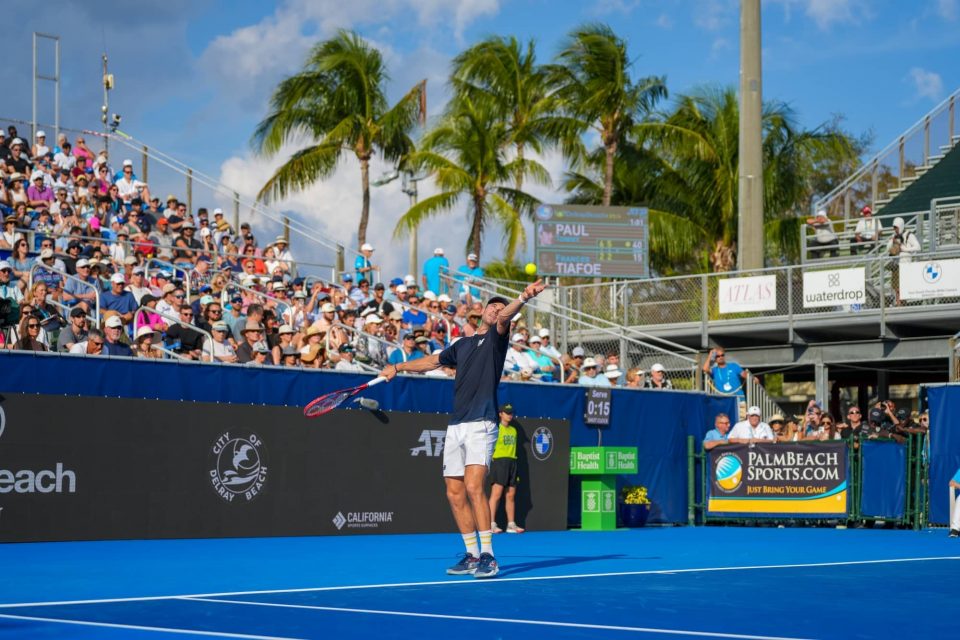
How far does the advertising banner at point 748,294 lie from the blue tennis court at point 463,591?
541 inches

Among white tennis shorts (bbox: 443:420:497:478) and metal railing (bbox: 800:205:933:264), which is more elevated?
metal railing (bbox: 800:205:933:264)

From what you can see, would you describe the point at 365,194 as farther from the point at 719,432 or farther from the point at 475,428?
the point at 475,428

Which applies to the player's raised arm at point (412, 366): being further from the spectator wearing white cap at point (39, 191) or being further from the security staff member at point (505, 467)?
the spectator wearing white cap at point (39, 191)

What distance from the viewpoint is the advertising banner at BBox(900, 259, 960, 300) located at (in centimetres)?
2605

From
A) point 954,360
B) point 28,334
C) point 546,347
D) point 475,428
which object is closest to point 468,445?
point 475,428

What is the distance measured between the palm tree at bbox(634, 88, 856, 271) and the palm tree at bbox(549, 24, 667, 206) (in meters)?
1.43

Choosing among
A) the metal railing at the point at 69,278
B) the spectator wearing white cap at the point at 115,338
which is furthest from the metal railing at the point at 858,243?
the spectator wearing white cap at the point at 115,338

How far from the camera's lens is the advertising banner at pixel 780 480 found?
70.0 ft

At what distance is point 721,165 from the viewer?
4431cm

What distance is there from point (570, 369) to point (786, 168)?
954 inches

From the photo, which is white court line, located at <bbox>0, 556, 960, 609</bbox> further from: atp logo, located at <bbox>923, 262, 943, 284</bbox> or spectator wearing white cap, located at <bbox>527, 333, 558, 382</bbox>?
atp logo, located at <bbox>923, 262, 943, 284</bbox>

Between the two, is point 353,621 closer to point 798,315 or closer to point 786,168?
point 798,315

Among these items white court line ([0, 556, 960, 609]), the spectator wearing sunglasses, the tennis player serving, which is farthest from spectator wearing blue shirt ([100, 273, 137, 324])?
white court line ([0, 556, 960, 609])

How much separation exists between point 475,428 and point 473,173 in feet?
101
